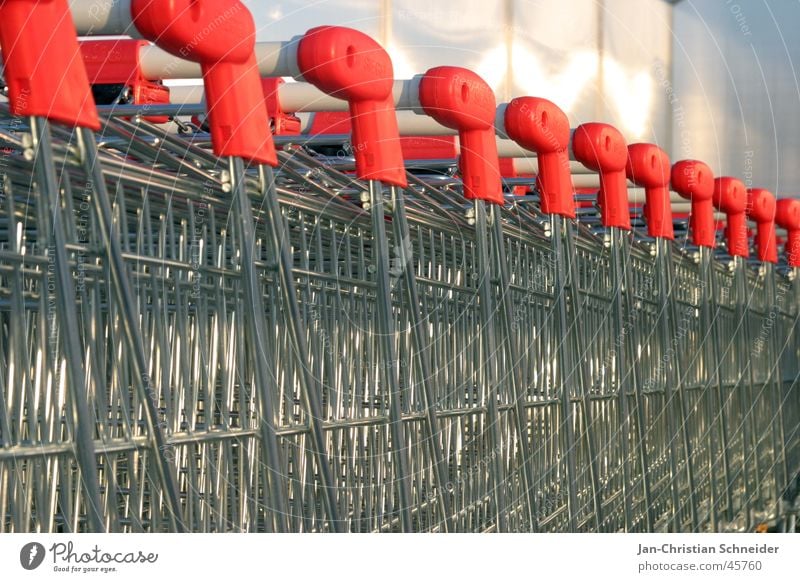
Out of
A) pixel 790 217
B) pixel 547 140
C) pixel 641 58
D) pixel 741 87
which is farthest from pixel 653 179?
pixel 641 58

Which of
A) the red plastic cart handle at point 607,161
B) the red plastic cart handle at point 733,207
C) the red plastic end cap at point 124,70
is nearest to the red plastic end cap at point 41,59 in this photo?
the red plastic end cap at point 124,70

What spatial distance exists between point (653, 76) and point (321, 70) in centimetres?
688

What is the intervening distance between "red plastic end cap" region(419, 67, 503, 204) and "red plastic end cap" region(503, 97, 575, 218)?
0.18 meters

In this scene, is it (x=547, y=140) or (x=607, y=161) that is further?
(x=607, y=161)

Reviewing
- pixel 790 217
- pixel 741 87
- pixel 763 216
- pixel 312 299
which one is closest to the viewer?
pixel 312 299

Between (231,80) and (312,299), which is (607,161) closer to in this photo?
(312,299)

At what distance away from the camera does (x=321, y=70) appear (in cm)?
280

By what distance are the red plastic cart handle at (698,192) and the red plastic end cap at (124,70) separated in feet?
6.23

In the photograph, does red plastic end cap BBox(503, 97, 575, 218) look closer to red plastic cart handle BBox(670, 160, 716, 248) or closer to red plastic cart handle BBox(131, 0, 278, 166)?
red plastic cart handle BBox(670, 160, 716, 248)

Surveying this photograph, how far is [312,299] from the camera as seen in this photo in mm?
3078

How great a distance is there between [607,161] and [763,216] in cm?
169

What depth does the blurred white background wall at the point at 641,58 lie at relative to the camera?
859 cm

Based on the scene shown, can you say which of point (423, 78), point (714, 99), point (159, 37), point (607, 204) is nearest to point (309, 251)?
point (423, 78)
